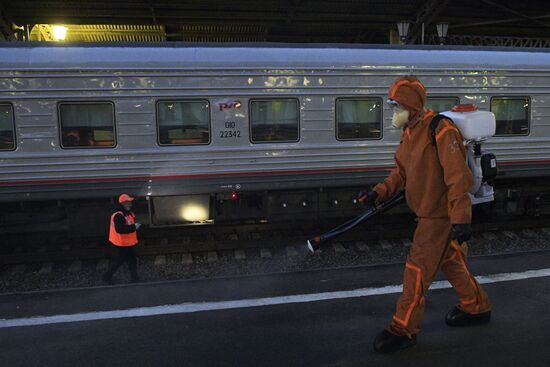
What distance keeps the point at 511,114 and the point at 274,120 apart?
3.78m

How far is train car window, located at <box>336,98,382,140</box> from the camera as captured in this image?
7.52 m

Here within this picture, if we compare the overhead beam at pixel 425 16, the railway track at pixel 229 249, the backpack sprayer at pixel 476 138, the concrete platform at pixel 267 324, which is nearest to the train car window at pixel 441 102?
the railway track at pixel 229 249

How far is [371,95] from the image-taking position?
7.55m

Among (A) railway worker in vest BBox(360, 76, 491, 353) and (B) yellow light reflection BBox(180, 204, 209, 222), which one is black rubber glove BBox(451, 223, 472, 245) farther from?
(B) yellow light reflection BBox(180, 204, 209, 222)

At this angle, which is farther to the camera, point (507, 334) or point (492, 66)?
point (492, 66)

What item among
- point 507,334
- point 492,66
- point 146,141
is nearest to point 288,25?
point 492,66

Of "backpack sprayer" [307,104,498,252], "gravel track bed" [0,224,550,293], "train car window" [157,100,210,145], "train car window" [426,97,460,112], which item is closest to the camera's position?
"backpack sprayer" [307,104,498,252]

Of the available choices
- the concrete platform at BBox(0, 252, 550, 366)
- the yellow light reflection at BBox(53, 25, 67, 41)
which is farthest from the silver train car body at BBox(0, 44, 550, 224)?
the yellow light reflection at BBox(53, 25, 67, 41)

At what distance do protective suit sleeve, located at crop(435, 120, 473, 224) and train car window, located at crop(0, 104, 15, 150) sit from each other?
5.46m

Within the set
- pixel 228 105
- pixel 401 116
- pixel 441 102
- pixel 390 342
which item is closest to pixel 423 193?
pixel 401 116

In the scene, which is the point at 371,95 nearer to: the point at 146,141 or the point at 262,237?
the point at 262,237

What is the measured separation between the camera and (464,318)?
12.8 feet

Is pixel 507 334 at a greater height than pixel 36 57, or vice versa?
pixel 36 57

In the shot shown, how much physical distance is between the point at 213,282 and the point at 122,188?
2427 mm
